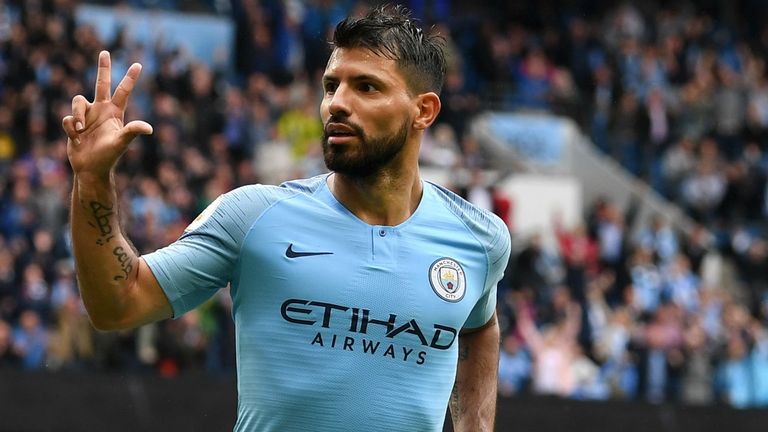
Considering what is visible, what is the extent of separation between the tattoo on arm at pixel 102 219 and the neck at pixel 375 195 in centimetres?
82

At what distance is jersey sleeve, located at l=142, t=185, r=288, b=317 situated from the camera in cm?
356

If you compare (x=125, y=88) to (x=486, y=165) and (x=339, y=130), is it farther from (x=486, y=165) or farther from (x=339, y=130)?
(x=486, y=165)

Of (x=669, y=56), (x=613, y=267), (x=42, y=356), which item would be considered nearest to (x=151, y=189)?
(x=42, y=356)

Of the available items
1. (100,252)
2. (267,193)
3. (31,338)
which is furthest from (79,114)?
(31,338)

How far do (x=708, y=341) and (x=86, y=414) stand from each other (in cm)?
787

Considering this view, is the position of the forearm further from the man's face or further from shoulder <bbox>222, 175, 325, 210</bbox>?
the man's face

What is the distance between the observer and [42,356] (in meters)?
11.9

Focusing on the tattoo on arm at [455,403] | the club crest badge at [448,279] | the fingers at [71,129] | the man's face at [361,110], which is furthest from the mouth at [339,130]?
the tattoo on arm at [455,403]

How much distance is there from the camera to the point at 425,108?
13.1 ft

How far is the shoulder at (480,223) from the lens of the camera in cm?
411

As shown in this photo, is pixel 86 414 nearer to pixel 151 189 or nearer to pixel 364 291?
pixel 151 189

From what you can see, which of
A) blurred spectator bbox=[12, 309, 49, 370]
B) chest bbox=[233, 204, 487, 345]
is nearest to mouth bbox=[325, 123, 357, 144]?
chest bbox=[233, 204, 487, 345]

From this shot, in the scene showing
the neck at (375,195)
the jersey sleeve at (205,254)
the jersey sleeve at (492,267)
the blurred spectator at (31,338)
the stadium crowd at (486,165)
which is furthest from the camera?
the stadium crowd at (486,165)

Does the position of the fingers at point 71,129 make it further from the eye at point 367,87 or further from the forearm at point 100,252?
the eye at point 367,87
